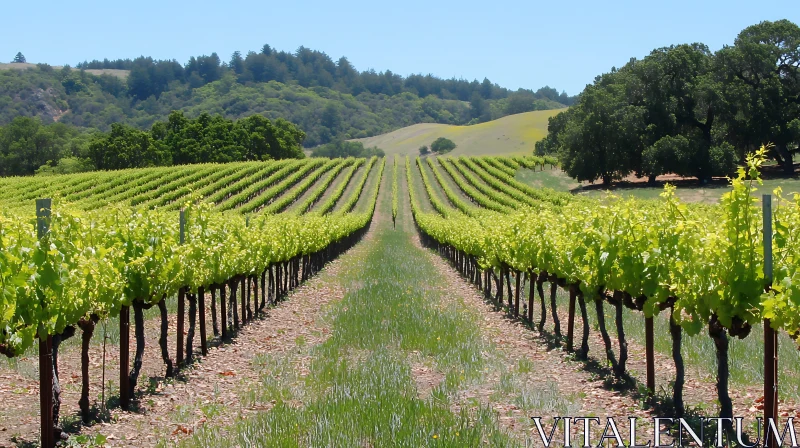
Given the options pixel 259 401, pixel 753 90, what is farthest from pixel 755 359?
pixel 753 90

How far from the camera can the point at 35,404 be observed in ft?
32.0

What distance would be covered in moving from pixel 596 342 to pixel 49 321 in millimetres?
10440

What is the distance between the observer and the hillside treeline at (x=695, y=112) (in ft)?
187

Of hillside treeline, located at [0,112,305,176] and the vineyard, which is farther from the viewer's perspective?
hillside treeline, located at [0,112,305,176]

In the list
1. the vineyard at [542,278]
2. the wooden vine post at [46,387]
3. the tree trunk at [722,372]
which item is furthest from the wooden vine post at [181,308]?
the tree trunk at [722,372]

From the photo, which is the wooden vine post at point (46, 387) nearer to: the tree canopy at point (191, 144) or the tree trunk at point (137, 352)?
the tree trunk at point (137, 352)

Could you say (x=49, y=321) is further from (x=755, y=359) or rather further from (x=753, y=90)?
(x=753, y=90)

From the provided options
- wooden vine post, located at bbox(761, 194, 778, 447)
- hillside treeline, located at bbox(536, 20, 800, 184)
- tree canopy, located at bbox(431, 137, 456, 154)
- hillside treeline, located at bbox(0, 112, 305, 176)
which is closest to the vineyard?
wooden vine post, located at bbox(761, 194, 778, 447)

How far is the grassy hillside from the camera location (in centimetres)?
13925

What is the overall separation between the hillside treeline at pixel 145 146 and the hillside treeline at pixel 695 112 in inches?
2118

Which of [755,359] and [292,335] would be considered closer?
[755,359]

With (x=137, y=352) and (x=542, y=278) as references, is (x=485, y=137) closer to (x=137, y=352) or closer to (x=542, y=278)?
(x=542, y=278)

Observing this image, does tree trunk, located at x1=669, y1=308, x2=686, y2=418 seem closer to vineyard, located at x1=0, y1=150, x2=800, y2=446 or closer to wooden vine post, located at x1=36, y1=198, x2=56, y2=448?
vineyard, located at x1=0, y1=150, x2=800, y2=446

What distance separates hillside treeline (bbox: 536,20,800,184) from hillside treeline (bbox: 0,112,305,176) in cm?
5380
